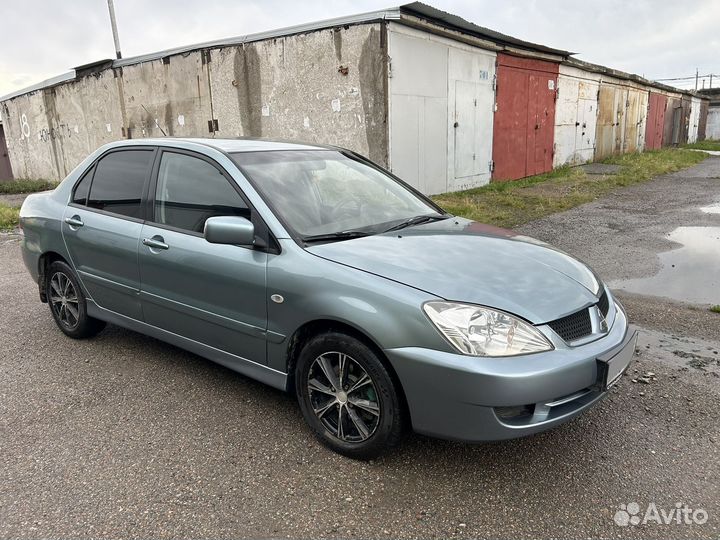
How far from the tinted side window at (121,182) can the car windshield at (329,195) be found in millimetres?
864

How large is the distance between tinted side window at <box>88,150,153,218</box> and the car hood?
1609mm

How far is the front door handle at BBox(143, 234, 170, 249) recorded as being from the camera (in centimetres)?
343

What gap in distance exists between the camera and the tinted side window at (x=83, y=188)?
417 cm

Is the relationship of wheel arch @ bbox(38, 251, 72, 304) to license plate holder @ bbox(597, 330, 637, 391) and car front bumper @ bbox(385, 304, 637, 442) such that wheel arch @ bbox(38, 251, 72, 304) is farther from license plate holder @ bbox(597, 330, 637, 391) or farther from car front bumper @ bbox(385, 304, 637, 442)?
license plate holder @ bbox(597, 330, 637, 391)

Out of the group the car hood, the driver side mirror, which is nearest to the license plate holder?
the car hood

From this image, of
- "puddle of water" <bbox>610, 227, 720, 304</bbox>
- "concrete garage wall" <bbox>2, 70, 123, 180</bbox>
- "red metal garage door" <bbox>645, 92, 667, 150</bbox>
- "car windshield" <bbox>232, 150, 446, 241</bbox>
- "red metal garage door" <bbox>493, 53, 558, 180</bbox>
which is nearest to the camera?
"car windshield" <bbox>232, 150, 446, 241</bbox>

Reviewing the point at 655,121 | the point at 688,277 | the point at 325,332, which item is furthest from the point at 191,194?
the point at 655,121

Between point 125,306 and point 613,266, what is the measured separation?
518cm

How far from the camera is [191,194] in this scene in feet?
11.3

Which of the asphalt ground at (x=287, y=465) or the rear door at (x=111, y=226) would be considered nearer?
the asphalt ground at (x=287, y=465)

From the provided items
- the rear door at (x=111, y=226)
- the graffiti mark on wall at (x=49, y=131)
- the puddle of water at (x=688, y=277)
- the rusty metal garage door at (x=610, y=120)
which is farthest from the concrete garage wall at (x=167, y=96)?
the rusty metal garage door at (x=610, y=120)

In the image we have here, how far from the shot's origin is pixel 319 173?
3.58 m

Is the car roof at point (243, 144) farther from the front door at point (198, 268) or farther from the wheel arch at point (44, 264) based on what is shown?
the wheel arch at point (44, 264)

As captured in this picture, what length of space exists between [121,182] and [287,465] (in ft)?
7.91
